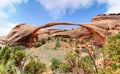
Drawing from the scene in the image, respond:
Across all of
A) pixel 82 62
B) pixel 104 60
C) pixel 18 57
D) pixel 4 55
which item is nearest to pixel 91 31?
pixel 18 57

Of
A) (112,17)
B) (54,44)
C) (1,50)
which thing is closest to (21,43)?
(54,44)

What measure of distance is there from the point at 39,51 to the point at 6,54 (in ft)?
59.8

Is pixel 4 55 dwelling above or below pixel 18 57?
above

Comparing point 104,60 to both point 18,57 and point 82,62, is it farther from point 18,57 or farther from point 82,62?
point 18,57

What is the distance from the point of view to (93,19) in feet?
129

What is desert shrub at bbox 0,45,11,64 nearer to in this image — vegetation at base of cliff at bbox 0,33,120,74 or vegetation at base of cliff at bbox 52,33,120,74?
vegetation at base of cliff at bbox 0,33,120,74

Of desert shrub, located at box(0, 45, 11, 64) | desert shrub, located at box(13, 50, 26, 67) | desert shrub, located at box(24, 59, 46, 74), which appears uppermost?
desert shrub, located at box(0, 45, 11, 64)

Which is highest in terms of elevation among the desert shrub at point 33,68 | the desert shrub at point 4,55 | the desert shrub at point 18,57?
the desert shrub at point 4,55

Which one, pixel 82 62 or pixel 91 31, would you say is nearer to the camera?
pixel 82 62

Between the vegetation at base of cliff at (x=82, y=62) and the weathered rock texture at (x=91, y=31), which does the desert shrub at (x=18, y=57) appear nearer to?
the vegetation at base of cliff at (x=82, y=62)

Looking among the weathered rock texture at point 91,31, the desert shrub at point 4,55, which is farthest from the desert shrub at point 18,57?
the weathered rock texture at point 91,31

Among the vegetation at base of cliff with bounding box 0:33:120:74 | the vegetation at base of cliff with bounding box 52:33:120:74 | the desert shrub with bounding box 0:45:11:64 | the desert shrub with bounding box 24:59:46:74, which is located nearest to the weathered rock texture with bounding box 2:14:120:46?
the vegetation at base of cliff with bounding box 0:33:120:74

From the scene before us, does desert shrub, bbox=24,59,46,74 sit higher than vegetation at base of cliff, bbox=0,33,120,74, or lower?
lower

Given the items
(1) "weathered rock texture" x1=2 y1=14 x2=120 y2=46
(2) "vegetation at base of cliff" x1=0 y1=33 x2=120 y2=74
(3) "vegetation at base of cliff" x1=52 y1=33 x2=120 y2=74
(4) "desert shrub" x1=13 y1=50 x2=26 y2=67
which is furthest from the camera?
(1) "weathered rock texture" x1=2 y1=14 x2=120 y2=46
